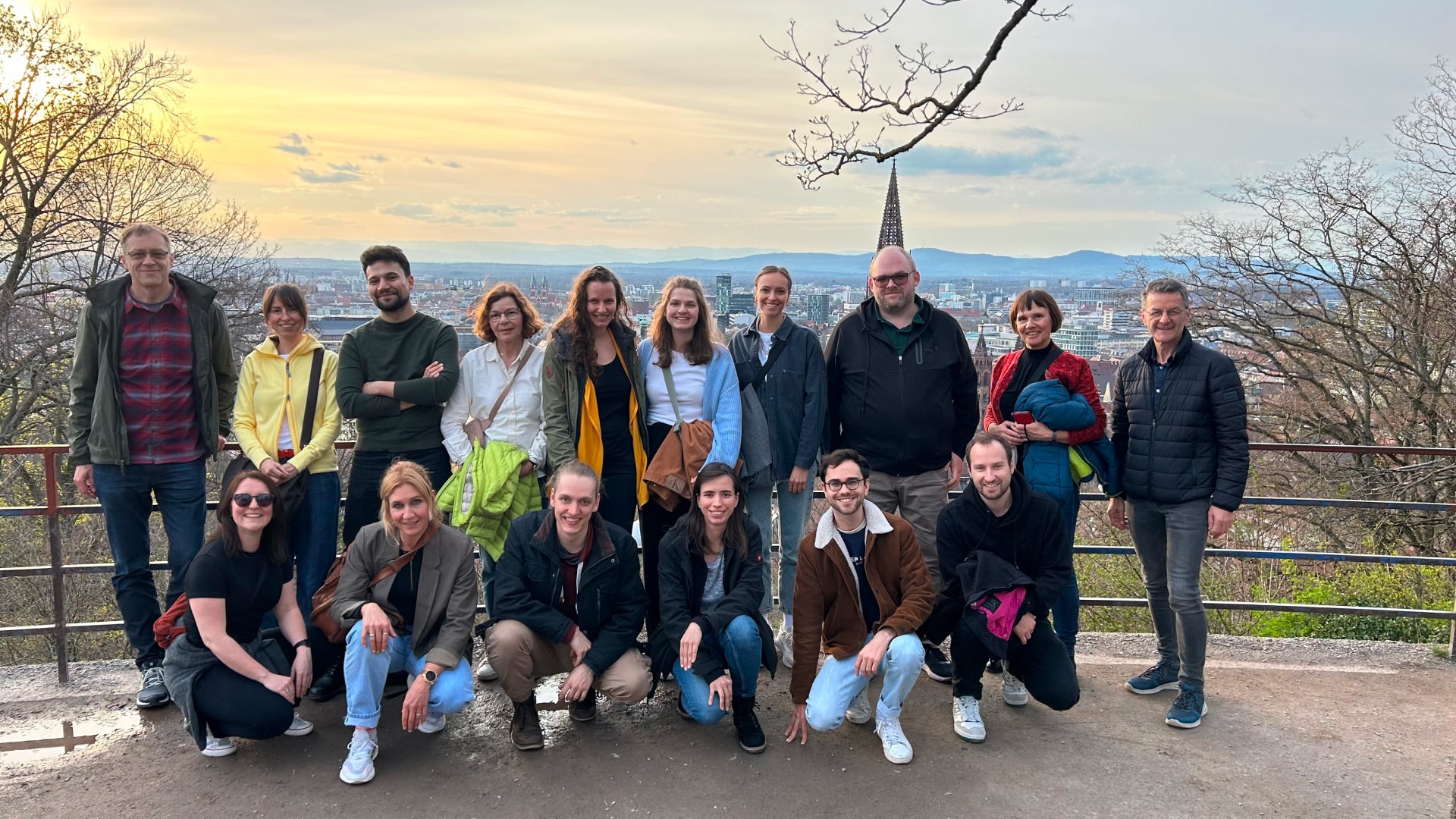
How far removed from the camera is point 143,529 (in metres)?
4.10

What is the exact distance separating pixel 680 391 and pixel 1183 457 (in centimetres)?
226

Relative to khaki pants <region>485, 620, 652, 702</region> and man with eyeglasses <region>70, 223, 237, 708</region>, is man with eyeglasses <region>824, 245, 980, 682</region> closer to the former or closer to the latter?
khaki pants <region>485, 620, 652, 702</region>

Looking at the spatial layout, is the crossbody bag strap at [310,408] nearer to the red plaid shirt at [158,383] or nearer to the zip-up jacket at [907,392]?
the red plaid shirt at [158,383]

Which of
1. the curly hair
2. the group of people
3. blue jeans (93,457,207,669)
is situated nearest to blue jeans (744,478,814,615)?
the group of people

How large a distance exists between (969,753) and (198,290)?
4.01 meters

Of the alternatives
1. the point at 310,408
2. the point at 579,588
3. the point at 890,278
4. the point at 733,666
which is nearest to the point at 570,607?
the point at 579,588

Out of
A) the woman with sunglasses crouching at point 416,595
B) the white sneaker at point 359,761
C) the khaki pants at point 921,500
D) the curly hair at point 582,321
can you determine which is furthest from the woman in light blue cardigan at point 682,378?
the white sneaker at point 359,761

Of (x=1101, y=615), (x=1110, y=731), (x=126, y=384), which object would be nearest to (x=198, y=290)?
(x=126, y=384)

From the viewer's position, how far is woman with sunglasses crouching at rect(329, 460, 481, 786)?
141 inches

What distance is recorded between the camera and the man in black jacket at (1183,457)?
3893 millimetres

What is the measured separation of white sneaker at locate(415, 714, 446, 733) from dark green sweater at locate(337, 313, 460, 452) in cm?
123

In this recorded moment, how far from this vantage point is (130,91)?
1712 centimetres

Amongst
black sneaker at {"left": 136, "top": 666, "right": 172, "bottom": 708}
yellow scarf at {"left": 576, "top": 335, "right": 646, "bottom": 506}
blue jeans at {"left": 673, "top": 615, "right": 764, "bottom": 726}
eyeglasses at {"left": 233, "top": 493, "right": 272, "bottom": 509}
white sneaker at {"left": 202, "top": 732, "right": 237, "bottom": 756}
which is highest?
yellow scarf at {"left": 576, "top": 335, "right": 646, "bottom": 506}

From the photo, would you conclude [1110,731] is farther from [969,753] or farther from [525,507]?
[525,507]
